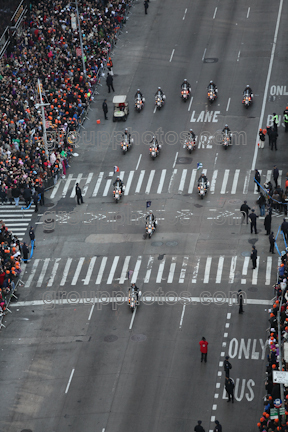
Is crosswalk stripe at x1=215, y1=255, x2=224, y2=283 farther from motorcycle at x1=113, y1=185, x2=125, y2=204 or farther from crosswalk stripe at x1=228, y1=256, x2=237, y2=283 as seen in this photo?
motorcycle at x1=113, y1=185, x2=125, y2=204

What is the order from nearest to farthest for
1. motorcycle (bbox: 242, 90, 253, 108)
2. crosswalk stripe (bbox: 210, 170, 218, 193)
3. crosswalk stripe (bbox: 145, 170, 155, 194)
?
crosswalk stripe (bbox: 210, 170, 218, 193) < crosswalk stripe (bbox: 145, 170, 155, 194) < motorcycle (bbox: 242, 90, 253, 108)

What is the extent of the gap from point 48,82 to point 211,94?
12.4m

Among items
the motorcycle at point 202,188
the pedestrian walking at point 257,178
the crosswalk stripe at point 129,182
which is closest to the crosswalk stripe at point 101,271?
the crosswalk stripe at point 129,182

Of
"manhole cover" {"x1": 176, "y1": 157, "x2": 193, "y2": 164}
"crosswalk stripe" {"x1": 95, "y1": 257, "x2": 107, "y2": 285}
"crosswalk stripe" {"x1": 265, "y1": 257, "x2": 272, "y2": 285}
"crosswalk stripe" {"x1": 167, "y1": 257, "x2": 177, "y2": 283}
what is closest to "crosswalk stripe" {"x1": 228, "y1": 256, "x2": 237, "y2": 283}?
"crosswalk stripe" {"x1": 265, "y1": 257, "x2": 272, "y2": 285}

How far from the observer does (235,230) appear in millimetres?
58969

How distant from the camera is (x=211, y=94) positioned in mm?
72625

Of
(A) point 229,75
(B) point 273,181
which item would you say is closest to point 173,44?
(A) point 229,75

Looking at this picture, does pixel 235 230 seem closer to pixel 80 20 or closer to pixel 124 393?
pixel 124 393

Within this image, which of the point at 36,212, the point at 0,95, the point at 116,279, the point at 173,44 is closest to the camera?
the point at 116,279

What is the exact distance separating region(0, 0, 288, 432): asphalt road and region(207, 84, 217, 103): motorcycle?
0.77 metres

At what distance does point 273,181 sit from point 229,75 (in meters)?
15.6

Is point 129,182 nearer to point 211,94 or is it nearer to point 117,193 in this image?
point 117,193

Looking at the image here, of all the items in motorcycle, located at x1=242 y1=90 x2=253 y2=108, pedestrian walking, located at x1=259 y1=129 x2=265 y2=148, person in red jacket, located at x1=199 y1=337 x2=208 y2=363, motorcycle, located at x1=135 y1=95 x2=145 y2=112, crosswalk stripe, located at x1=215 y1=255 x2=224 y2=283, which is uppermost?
motorcycle, located at x1=242 y1=90 x2=253 y2=108

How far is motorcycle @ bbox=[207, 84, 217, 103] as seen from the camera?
72.7 metres
